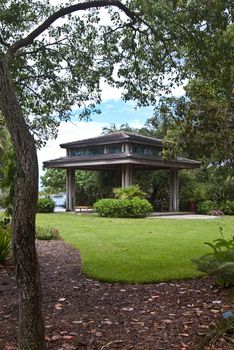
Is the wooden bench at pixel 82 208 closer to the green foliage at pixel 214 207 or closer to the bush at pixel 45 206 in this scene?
the bush at pixel 45 206

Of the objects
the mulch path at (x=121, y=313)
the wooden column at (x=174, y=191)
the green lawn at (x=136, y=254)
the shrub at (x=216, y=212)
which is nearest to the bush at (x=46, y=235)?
the green lawn at (x=136, y=254)

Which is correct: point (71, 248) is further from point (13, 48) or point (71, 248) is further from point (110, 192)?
point (110, 192)

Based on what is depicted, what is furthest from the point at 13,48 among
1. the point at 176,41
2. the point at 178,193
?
the point at 178,193

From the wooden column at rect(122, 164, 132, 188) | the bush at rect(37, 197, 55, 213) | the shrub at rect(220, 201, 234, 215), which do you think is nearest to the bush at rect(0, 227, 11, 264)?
the wooden column at rect(122, 164, 132, 188)

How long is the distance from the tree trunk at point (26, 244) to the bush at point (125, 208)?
2029 centimetres

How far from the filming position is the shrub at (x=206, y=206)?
1136 inches

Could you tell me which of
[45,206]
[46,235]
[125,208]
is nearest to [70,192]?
[45,206]

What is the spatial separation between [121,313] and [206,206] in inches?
972

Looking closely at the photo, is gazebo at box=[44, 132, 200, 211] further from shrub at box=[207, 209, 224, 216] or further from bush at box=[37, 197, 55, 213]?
shrub at box=[207, 209, 224, 216]

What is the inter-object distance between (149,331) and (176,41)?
5.69 meters

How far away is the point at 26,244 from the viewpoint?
353 centimetres

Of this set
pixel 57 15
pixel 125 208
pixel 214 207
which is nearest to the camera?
pixel 57 15

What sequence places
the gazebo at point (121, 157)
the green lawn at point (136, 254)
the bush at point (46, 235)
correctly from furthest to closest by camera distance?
the gazebo at point (121, 157)
the bush at point (46, 235)
the green lawn at point (136, 254)

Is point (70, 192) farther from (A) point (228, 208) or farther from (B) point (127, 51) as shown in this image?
(B) point (127, 51)
